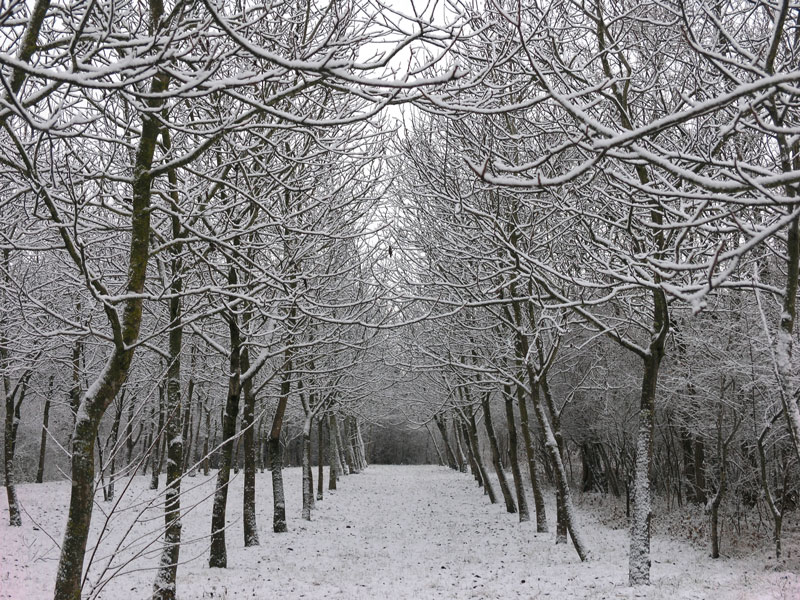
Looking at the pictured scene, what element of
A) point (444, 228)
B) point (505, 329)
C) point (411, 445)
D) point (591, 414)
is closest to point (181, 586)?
point (444, 228)

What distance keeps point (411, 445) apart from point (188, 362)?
48.0 meters

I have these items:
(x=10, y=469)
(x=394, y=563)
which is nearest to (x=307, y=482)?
(x=394, y=563)

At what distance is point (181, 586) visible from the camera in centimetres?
889

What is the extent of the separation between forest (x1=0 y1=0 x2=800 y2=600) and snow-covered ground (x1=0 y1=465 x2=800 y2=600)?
0.48 meters

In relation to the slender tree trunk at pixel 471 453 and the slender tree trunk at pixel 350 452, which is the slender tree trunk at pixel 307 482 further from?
the slender tree trunk at pixel 350 452

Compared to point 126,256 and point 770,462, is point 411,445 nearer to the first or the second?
point 770,462

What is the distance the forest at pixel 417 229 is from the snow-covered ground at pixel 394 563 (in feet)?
1.56

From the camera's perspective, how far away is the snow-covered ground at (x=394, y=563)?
28.0 feet

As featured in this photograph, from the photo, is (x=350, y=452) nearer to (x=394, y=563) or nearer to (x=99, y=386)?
(x=394, y=563)

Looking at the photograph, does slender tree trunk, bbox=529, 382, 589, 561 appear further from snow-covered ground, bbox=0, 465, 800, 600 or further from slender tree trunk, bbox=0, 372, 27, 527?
slender tree trunk, bbox=0, 372, 27, 527

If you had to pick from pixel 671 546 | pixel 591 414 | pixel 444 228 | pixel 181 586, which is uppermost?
pixel 444 228

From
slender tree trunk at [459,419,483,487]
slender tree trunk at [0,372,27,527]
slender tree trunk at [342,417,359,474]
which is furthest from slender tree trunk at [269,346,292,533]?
slender tree trunk at [342,417,359,474]

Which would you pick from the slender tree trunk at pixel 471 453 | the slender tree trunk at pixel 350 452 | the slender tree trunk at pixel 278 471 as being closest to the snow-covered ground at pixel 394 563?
the slender tree trunk at pixel 278 471

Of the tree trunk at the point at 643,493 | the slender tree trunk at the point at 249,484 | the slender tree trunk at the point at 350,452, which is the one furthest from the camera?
the slender tree trunk at the point at 350,452
